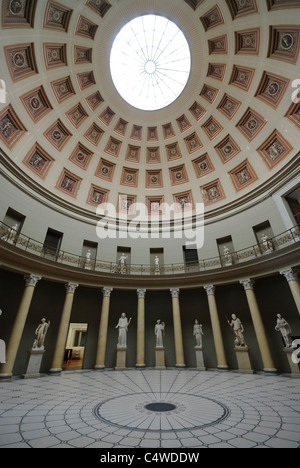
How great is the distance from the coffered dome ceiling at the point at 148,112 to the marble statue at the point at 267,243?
3.93 meters

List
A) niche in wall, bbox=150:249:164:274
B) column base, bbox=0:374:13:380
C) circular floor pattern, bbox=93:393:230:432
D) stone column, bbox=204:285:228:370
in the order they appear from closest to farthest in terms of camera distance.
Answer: circular floor pattern, bbox=93:393:230:432 < column base, bbox=0:374:13:380 < stone column, bbox=204:285:228:370 < niche in wall, bbox=150:249:164:274

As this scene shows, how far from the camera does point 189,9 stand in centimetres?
1509

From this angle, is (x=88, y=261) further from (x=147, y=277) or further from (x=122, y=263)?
(x=147, y=277)

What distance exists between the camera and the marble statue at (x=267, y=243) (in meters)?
13.0

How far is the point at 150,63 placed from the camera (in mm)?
19500

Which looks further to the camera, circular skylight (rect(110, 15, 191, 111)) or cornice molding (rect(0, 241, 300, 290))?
circular skylight (rect(110, 15, 191, 111))

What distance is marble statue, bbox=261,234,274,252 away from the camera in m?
13.0

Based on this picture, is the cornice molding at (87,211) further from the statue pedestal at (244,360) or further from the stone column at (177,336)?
the statue pedestal at (244,360)

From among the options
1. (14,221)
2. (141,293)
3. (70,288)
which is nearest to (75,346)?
(70,288)

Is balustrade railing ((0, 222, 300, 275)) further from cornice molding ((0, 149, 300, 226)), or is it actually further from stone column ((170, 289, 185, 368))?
cornice molding ((0, 149, 300, 226))

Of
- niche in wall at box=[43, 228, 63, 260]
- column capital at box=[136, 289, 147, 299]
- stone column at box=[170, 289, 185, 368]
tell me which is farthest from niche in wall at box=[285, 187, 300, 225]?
niche in wall at box=[43, 228, 63, 260]

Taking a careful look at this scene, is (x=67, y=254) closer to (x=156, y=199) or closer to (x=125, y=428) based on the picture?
(x=156, y=199)

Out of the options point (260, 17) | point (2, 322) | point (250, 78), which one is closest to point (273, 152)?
point (250, 78)

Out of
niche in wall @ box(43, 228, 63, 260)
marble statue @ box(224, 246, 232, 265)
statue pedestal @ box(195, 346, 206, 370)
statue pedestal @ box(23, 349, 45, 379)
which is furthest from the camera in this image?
marble statue @ box(224, 246, 232, 265)
